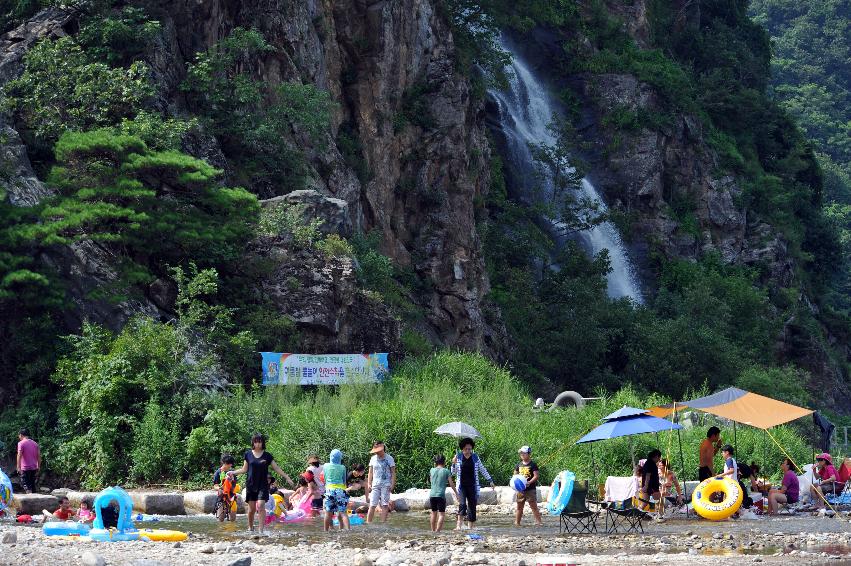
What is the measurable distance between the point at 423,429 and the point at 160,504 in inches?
208

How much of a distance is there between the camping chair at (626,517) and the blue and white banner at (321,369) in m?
8.86

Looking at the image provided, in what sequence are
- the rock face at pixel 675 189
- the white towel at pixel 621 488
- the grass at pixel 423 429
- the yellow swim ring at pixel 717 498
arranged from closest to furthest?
the yellow swim ring at pixel 717 498 < the white towel at pixel 621 488 < the grass at pixel 423 429 < the rock face at pixel 675 189

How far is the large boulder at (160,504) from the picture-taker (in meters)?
19.8

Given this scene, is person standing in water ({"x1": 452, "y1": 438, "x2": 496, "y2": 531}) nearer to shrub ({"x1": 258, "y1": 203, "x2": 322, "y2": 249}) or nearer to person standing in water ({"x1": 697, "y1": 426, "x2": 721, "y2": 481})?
person standing in water ({"x1": 697, "y1": 426, "x2": 721, "y2": 481})

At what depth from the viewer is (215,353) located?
26.1 m

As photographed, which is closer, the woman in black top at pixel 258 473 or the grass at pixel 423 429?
the woman in black top at pixel 258 473

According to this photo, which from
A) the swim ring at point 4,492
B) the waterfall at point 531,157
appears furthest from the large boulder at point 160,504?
the waterfall at point 531,157

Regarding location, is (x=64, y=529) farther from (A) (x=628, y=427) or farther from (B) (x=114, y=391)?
(A) (x=628, y=427)

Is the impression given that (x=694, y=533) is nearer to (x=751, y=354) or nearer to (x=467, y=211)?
(x=467, y=211)

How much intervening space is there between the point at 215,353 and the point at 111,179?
15.7 feet

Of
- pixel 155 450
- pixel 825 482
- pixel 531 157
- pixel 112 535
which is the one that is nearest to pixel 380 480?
pixel 112 535

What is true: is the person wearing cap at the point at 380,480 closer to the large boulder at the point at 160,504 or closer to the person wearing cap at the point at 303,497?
the person wearing cap at the point at 303,497

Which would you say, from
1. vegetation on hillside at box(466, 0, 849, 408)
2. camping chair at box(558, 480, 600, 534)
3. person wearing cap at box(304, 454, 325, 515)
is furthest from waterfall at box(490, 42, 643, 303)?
camping chair at box(558, 480, 600, 534)

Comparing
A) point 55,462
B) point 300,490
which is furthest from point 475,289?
point 300,490
